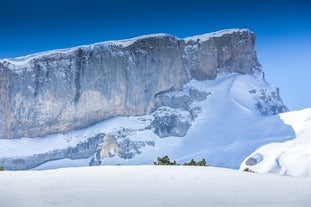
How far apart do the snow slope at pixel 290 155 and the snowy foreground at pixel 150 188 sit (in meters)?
93.4

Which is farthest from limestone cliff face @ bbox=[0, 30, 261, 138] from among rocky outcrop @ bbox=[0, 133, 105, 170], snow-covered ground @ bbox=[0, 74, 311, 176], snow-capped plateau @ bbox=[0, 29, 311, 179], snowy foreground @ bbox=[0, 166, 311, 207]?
snowy foreground @ bbox=[0, 166, 311, 207]

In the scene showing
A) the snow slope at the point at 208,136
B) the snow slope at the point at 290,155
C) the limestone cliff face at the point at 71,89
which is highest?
the limestone cliff face at the point at 71,89

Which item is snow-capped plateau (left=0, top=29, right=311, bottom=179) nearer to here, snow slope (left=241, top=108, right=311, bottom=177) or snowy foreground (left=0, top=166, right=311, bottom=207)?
snow slope (left=241, top=108, right=311, bottom=177)

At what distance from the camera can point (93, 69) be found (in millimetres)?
198125

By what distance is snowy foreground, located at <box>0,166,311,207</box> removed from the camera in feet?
52.1

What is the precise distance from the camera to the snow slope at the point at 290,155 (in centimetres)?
11812

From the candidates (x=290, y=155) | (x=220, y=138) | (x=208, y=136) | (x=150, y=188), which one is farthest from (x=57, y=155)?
(x=150, y=188)

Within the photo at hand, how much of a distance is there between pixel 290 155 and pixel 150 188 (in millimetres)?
111224

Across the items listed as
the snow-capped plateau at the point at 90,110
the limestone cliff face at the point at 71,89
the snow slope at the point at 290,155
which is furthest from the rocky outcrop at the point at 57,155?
the snow slope at the point at 290,155

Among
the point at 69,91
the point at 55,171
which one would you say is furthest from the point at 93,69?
the point at 55,171

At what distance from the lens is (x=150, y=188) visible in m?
18.3

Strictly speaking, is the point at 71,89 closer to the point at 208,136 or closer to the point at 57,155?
the point at 57,155

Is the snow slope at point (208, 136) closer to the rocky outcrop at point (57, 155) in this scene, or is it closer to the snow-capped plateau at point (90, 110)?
the snow-capped plateau at point (90, 110)

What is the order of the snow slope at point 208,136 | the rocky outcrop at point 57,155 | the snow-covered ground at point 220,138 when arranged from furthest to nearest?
the rocky outcrop at point 57,155
the snow slope at point 208,136
the snow-covered ground at point 220,138
